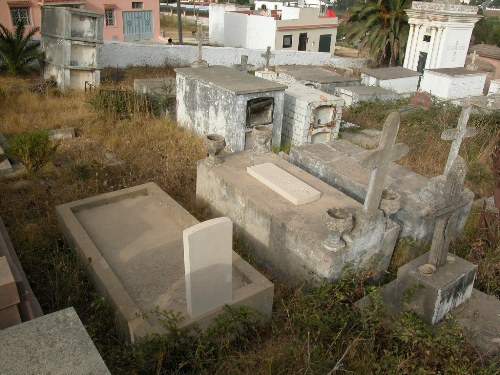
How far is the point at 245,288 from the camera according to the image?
4.39 meters

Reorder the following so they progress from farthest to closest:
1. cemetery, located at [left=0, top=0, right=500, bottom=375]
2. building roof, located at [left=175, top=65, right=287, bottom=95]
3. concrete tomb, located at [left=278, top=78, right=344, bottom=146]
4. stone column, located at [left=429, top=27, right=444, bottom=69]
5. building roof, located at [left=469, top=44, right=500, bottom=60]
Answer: building roof, located at [left=469, top=44, right=500, bottom=60], stone column, located at [left=429, top=27, right=444, bottom=69], concrete tomb, located at [left=278, top=78, right=344, bottom=146], building roof, located at [left=175, top=65, right=287, bottom=95], cemetery, located at [left=0, top=0, right=500, bottom=375]

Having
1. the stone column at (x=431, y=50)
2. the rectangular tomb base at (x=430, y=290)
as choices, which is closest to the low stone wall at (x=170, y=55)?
the stone column at (x=431, y=50)

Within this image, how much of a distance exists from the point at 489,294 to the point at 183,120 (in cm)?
747

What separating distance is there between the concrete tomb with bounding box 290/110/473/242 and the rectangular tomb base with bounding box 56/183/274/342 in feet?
6.80

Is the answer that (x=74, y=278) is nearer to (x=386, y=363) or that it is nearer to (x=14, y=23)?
(x=386, y=363)

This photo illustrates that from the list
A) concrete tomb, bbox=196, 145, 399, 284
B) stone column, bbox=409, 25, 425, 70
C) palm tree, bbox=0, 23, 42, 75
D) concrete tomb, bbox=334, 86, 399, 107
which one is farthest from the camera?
stone column, bbox=409, 25, 425, 70

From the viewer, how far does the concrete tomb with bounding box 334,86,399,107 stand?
12914 millimetres

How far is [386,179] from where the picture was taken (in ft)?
21.3

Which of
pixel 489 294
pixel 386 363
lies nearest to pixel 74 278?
pixel 386 363

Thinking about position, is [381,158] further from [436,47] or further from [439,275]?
[436,47]

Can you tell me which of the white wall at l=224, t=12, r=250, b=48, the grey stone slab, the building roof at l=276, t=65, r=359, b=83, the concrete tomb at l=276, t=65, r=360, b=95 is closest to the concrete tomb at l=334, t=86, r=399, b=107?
the concrete tomb at l=276, t=65, r=360, b=95

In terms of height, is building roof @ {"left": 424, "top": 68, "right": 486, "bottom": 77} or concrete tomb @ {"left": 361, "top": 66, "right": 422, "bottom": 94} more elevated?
building roof @ {"left": 424, "top": 68, "right": 486, "bottom": 77}

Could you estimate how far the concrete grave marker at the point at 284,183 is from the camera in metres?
5.57

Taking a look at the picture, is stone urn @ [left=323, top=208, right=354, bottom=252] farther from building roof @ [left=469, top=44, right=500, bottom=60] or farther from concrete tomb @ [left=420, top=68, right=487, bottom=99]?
building roof @ [left=469, top=44, right=500, bottom=60]
